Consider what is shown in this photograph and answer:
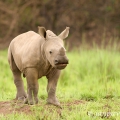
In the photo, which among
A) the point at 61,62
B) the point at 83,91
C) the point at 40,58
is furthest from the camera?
the point at 83,91

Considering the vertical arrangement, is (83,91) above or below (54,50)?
below

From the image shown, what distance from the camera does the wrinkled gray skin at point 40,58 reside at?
17.4 feet

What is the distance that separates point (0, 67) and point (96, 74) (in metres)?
2.53

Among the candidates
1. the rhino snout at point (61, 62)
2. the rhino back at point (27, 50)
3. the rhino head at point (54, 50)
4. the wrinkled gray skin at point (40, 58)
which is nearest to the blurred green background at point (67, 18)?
the rhino back at point (27, 50)

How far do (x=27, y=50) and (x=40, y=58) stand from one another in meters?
0.27

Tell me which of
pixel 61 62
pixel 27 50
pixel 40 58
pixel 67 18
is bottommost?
pixel 61 62

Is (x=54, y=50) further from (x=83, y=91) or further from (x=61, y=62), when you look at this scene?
(x=83, y=91)

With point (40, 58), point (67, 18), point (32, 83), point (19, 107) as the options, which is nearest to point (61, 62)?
point (40, 58)

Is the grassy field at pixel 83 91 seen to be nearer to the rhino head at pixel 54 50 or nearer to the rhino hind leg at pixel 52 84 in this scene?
the rhino hind leg at pixel 52 84

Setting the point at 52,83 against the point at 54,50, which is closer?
the point at 54,50

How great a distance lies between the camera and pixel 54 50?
5281 mm

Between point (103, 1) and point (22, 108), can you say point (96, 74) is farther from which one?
point (103, 1)

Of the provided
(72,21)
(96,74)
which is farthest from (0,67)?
(72,21)

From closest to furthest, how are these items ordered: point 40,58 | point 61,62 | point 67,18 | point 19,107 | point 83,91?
1. point 61,62
2. point 40,58
3. point 19,107
4. point 83,91
5. point 67,18
